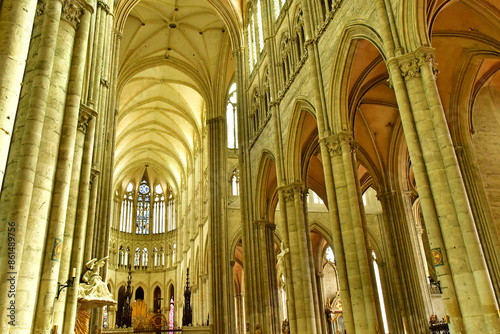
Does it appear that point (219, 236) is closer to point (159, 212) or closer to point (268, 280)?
point (268, 280)

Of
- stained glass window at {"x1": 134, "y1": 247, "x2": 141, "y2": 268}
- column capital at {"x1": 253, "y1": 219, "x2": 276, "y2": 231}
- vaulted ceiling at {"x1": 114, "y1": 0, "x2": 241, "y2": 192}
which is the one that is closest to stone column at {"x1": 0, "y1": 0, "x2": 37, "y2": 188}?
column capital at {"x1": 253, "y1": 219, "x2": 276, "y2": 231}

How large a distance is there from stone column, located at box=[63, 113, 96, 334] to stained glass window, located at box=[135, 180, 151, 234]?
1441 inches

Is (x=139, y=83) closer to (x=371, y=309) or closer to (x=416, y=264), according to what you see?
(x=416, y=264)

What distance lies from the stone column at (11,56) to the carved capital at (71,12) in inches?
94.8

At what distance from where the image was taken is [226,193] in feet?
83.8

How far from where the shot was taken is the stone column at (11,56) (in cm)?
517

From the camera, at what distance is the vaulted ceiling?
25.5m

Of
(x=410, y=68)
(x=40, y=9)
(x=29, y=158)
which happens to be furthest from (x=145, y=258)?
(x=410, y=68)

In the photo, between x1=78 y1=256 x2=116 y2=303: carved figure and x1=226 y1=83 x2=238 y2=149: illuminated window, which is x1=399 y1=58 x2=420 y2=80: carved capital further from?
x1=226 y1=83 x2=238 y2=149: illuminated window

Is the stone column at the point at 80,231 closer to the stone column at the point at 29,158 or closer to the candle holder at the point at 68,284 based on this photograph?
the candle holder at the point at 68,284

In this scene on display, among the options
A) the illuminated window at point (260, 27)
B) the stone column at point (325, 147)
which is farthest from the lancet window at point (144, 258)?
the stone column at point (325, 147)

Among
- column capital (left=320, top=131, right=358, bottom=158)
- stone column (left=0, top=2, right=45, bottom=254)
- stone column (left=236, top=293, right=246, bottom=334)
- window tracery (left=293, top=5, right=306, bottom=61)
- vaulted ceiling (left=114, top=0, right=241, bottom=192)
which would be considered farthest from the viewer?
stone column (left=236, top=293, right=246, bottom=334)

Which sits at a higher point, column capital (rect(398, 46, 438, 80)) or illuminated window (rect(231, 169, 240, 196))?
illuminated window (rect(231, 169, 240, 196))

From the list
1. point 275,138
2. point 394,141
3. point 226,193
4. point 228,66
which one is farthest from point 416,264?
point 228,66
